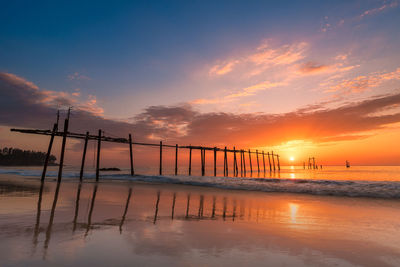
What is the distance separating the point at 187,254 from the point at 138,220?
7.80 ft

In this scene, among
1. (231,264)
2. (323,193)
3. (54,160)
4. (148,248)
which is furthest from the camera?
(54,160)

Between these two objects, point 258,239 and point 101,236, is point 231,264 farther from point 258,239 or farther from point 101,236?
point 101,236

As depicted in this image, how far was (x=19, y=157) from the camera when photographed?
12512 cm

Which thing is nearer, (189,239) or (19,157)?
(189,239)

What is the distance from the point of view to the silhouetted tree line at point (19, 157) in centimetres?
11850

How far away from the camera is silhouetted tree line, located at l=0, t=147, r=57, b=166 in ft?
389

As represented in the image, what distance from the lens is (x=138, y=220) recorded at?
4.93 m

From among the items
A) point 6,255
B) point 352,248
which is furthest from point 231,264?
point 6,255

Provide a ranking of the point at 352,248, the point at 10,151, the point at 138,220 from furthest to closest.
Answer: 1. the point at 10,151
2. the point at 138,220
3. the point at 352,248

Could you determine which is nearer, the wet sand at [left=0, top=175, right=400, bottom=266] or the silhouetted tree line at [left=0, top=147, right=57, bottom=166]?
the wet sand at [left=0, top=175, right=400, bottom=266]

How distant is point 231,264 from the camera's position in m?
2.62

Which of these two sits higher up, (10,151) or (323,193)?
(10,151)

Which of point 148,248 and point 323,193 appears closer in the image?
point 148,248

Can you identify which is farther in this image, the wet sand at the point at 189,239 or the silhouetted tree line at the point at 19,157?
the silhouetted tree line at the point at 19,157
